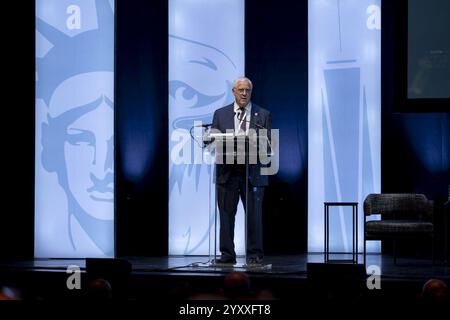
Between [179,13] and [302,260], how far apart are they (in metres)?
3.02

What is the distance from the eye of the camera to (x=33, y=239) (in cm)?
827

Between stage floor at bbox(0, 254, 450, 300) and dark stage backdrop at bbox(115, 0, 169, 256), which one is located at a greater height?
dark stage backdrop at bbox(115, 0, 169, 256)

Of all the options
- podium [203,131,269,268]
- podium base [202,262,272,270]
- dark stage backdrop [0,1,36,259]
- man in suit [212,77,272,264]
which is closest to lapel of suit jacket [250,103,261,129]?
man in suit [212,77,272,264]

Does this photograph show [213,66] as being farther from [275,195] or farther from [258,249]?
[258,249]

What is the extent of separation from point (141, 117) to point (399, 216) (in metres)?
2.91

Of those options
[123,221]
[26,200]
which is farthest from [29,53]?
[123,221]

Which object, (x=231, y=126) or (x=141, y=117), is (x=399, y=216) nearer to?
(x=231, y=126)

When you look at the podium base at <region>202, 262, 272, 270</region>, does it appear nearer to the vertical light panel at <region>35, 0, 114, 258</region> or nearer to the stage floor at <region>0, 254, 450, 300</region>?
the stage floor at <region>0, 254, 450, 300</region>

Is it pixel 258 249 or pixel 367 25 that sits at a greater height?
pixel 367 25

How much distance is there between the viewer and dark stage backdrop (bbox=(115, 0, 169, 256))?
26.8 feet

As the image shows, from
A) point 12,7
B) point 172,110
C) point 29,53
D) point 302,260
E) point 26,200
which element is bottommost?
point 302,260

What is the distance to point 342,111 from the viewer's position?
26.3 feet

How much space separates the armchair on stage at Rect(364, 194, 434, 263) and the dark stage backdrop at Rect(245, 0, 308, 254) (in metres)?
0.96

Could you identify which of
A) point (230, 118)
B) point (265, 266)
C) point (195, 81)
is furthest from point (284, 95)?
point (265, 266)
